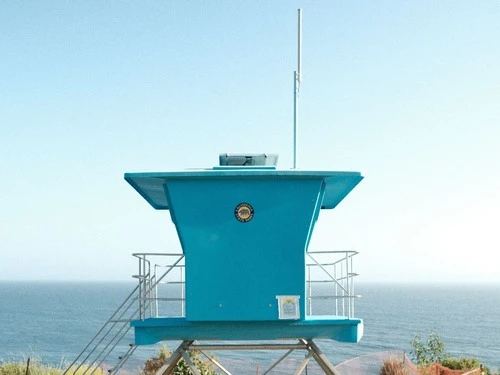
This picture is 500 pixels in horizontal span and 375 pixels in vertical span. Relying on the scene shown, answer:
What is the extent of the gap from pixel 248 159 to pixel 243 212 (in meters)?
1.06

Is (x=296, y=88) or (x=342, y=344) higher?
(x=296, y=88)

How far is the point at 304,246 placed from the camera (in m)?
12.8

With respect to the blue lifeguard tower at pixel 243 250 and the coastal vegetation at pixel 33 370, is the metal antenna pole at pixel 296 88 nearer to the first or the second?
the blue lifeguard tower at pixel 243 250

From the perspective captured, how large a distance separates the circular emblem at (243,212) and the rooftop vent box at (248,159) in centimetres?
87

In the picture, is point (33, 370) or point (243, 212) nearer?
point (243, 212)

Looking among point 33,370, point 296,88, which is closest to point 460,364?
point 33,370

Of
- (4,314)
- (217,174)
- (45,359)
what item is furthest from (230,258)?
(4,314)

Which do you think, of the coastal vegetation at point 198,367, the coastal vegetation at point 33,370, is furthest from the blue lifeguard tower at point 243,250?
the coastal vegetation at point 33,370

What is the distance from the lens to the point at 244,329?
1295 centimetres

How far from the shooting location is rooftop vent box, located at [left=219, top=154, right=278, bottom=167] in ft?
43.9

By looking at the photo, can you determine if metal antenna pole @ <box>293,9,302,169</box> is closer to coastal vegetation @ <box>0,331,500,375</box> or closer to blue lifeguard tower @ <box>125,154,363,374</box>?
blue lifeguard tower @ <box>125,154,363,374</box>

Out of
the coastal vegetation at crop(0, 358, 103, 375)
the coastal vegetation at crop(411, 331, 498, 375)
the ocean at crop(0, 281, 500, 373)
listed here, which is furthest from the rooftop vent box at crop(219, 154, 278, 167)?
the ocean at crop(0, 281, 500, 373)

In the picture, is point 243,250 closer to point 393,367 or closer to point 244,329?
point 244,329

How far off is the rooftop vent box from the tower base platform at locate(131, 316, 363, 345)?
262 cm
